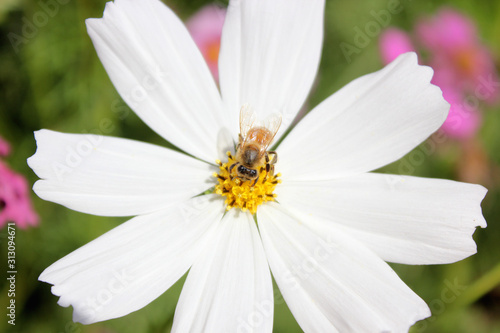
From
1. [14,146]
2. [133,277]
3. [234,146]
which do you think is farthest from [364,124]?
[14,146]

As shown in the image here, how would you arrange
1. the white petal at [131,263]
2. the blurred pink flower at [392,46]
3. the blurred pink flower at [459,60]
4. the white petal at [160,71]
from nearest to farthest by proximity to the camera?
the white petal at [131,263], the white petal at [160,71], the blurred pink flower at [392,46], the blurred pink flower at [459,60]

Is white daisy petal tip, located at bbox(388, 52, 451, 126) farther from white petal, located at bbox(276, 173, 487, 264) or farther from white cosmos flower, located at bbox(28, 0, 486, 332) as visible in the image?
white petal, located at bbox(276, 173, 487, 264)

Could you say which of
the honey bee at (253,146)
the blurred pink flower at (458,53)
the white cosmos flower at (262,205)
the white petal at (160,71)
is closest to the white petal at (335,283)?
the white cosmos flower at (262,205)

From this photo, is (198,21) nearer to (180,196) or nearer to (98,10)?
(98,10)

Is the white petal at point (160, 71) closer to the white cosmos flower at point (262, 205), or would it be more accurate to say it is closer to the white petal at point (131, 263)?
the white cosmos flower at point (262, 205)

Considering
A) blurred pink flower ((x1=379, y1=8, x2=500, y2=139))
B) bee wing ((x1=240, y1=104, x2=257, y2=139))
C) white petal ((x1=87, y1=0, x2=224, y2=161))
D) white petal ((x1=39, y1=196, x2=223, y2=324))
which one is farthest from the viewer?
blurred pink flower ((x1=379, y1=8, x2=500, y2=139))

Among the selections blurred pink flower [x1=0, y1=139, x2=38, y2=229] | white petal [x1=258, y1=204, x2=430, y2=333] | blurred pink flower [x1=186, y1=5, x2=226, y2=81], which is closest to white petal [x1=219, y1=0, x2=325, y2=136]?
white petal [x1=258, y1=204, x2=430, y2=333]

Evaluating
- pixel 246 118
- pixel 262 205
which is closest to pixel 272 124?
pixel 246 118
